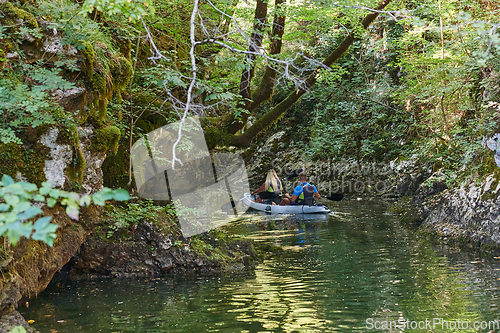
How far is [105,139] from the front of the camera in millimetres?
6078

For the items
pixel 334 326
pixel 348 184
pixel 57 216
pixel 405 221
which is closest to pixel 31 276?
pixel 57 216

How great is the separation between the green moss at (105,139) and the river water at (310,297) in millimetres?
2219

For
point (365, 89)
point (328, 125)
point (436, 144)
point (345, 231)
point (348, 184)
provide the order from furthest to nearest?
point (328, 125) < point (365, 89) < point (348, 184) < point (436, 144) < point (345, 231)

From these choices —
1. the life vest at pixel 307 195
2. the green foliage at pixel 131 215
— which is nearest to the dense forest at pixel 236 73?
the green foliage at pixel 131 215

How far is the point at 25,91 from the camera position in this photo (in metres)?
4.45

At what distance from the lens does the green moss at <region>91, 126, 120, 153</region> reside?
5996mm

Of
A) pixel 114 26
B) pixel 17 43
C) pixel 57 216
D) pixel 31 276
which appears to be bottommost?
pixel 31 276

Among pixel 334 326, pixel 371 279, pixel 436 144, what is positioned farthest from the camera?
pixel 436 144

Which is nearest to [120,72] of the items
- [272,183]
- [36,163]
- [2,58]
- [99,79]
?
[99,79]

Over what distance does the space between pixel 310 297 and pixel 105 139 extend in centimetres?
382

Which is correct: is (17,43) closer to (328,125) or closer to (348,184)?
(348,184)

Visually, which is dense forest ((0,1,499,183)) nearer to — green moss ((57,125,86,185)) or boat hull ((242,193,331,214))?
green moss ((57,125,86,185))

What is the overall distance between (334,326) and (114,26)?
6228 mm

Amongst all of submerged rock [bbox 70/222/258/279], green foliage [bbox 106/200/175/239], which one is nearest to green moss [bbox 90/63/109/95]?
green foliage [bbox 106/200/175/239]
